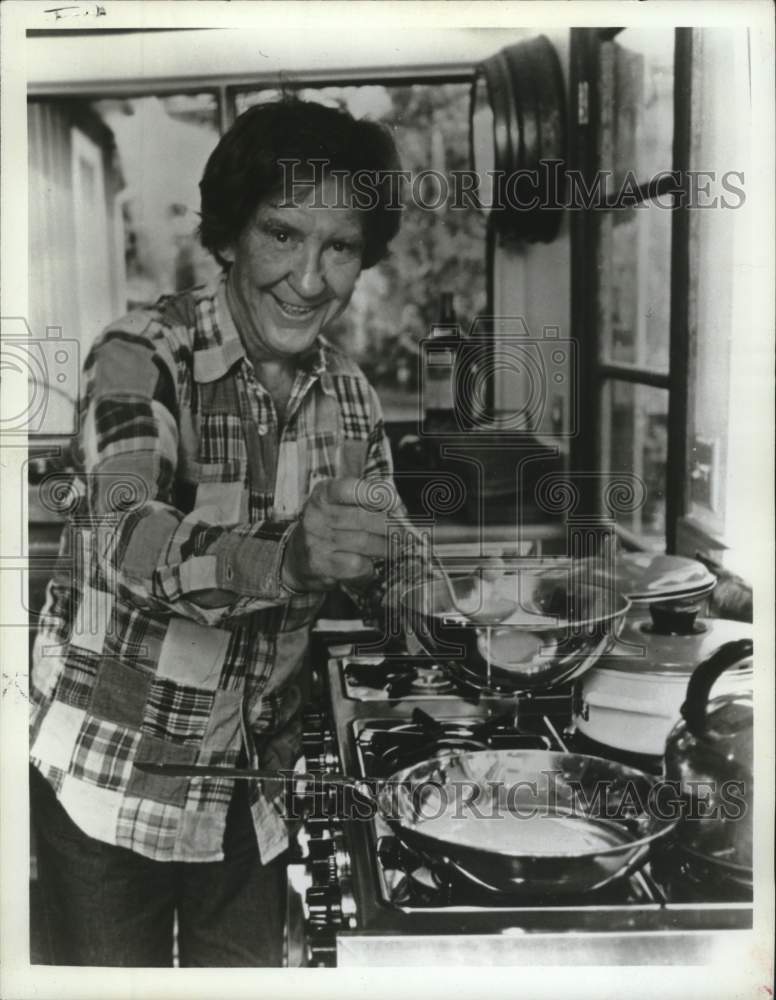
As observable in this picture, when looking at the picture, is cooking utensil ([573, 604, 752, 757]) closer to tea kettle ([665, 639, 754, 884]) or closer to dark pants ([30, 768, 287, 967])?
tea kettle ([665, 639, 754, 884])

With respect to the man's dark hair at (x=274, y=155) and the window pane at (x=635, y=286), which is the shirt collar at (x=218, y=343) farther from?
the window pane at (x=635, y=286)

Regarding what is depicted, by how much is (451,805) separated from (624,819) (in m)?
0.21

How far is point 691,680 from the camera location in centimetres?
120

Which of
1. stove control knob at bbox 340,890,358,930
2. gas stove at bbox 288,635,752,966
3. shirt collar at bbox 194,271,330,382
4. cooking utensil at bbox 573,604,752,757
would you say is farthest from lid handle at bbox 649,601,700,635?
shirt collar at bbox 194,271,330,382

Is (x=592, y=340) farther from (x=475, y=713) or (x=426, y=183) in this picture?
(x=475, y=713)

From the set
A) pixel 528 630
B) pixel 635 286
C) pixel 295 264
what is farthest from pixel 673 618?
pixel 295 264

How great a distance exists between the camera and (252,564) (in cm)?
115

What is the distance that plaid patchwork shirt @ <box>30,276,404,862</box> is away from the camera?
118 centimetres

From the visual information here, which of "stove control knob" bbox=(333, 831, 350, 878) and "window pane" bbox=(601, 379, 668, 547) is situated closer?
"stove control knob" bbox=(333, 831, 350, 878)

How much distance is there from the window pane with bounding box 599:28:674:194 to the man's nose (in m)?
0.37

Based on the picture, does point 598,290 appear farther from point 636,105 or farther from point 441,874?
point 441,874

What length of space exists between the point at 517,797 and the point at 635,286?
2.15ft

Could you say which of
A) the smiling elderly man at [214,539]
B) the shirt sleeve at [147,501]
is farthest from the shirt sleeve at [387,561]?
the shirt sleeve at [147,501]

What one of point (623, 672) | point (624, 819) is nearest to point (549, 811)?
point (624, 819)
